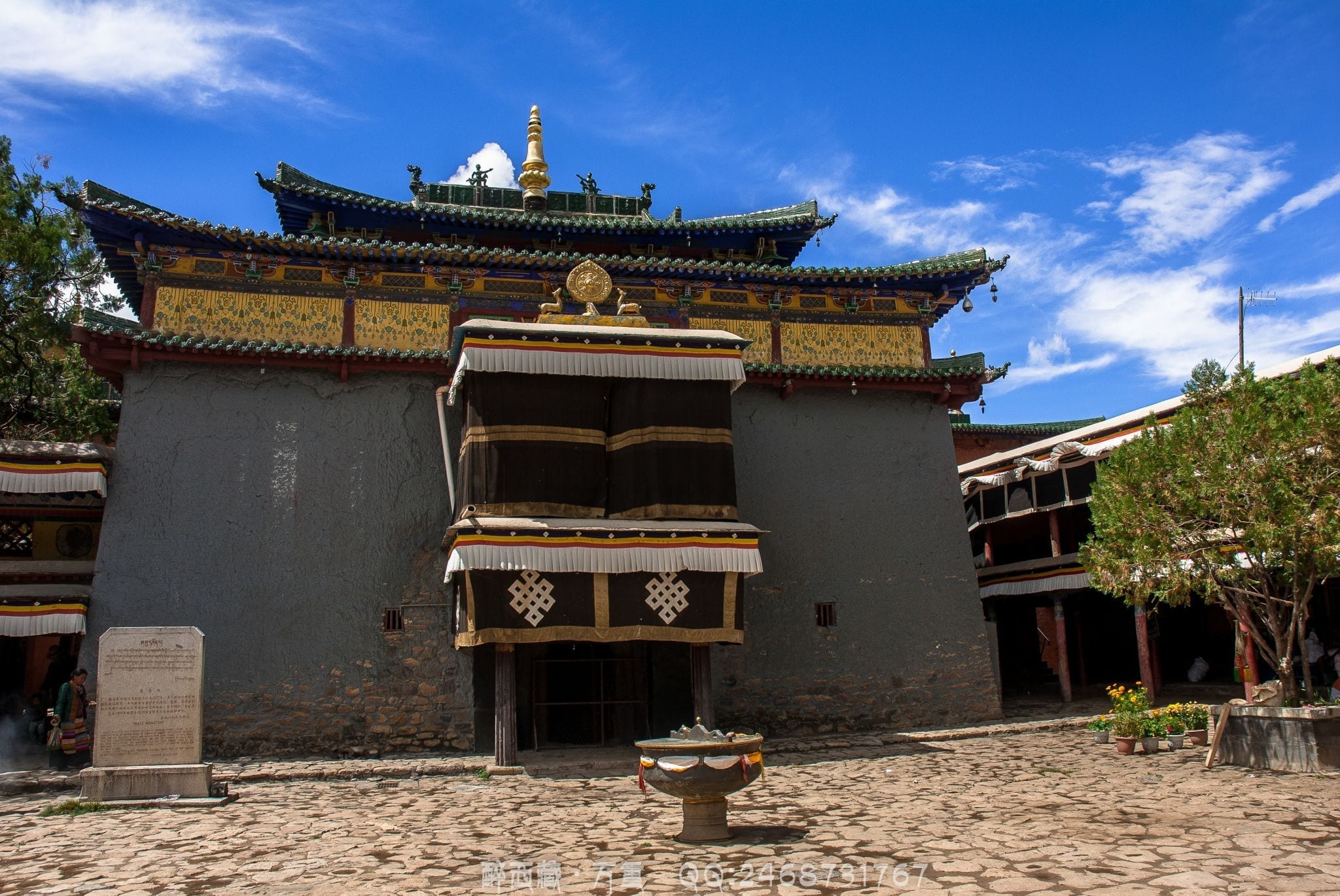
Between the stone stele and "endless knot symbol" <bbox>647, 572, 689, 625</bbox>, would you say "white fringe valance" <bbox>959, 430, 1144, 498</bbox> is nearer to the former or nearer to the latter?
"endless knot symbol" <bbox>647, 572, 689, 625</bbox>

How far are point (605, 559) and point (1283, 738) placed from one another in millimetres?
7302

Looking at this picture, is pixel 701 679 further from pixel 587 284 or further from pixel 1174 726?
pixel 1174 726

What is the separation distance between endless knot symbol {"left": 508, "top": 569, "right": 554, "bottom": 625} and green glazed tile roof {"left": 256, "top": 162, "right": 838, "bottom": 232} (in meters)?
7.01

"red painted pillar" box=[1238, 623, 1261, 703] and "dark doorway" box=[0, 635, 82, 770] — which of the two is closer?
"red painted pillar" box=[1238, 623, 1261, 703]

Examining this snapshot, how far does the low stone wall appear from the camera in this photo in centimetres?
972

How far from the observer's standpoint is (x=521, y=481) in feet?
40.2

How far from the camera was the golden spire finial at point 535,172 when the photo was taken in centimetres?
1834

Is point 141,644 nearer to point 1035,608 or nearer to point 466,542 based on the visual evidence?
point 466,542

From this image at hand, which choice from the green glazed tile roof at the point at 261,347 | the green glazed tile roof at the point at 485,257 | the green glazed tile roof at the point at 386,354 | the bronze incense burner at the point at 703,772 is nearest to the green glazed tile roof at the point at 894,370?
the green glazed tile roof at the point at 386,354

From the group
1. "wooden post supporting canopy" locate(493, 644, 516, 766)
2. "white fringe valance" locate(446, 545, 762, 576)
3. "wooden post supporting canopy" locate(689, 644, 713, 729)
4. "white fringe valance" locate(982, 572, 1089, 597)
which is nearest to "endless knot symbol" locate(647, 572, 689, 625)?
"white fringe valance" locate(446, 545, 762, 576)

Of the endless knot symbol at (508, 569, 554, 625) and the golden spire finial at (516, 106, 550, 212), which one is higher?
the golden spire finial at (516, 106, 550, 212)

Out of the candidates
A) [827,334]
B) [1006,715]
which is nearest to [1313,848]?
[1006,715]

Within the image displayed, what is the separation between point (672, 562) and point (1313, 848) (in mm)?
6946

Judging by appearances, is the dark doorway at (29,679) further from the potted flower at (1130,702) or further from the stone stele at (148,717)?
the potted flower at (1130,702)
